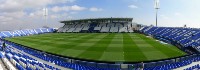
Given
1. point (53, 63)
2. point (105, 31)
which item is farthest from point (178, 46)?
point (105, 31)

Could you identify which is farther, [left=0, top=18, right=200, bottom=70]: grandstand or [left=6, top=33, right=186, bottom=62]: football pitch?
[left=6, top=33, right=186, bottom=62]: football pitch

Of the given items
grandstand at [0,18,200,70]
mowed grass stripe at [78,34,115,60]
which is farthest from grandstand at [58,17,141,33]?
mowed grass stripe at [78,34,115,60]

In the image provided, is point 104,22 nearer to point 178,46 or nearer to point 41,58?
point 178,46

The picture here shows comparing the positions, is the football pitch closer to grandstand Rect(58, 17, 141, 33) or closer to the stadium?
the stadium

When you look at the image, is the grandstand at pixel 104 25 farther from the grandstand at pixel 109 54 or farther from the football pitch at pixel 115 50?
the football pitch at pixel 115 50

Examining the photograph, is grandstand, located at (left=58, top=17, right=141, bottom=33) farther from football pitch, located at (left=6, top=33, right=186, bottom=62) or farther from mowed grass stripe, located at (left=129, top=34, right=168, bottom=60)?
mowed grass stripe, located at (left=129, top=34, right=168, bottom=60)

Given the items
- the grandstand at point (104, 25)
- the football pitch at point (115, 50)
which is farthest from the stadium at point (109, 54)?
the grandstand at point (104, 25)

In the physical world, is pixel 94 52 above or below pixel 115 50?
below

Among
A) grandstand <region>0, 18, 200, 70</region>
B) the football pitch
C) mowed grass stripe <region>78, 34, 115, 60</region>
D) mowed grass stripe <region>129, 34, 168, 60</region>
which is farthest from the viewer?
mowed grass stripe <region>78, 34, 115, 60</region>

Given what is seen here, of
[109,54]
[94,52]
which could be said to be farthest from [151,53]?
[94,52]

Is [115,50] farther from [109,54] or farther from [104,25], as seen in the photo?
[104,25]

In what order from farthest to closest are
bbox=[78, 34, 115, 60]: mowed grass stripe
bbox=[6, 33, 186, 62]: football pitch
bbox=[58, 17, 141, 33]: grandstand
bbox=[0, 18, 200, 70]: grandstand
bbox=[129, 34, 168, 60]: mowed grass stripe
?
bbox=[58, 17, 141, 33]: grandstand → bbox=[78, 34, 115, 60]: mowed grass stripe → bbox=[6, 33, 186, 62]: football pitch → bbox=[129, 34, 168, 60]: mowed grass stripe → bbox=[0, 18, 200, 70]: grandstand

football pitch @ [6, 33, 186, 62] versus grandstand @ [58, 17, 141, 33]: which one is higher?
grandstand @ [58, 17, 141, 33]

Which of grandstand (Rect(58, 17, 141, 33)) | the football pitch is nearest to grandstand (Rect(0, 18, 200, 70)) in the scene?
the football pitch
